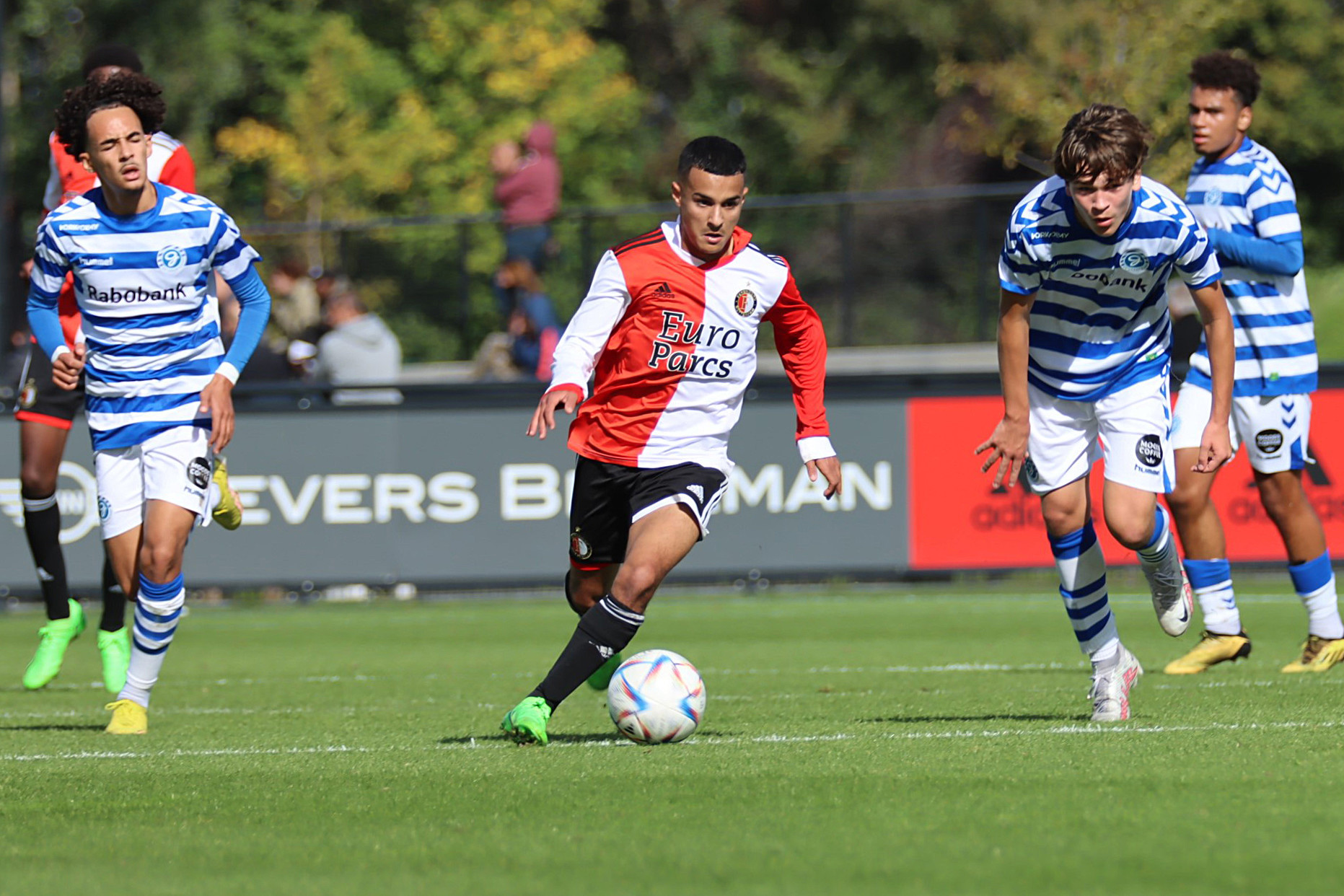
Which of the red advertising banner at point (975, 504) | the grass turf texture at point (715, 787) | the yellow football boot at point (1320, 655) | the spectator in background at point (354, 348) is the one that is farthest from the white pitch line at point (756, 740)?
the spectator in background at point (354, 348)

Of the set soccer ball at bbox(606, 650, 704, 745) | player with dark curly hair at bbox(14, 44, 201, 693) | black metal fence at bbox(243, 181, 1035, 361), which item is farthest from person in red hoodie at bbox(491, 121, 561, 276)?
soccer ball at bbox(606, 650, 704, 745)

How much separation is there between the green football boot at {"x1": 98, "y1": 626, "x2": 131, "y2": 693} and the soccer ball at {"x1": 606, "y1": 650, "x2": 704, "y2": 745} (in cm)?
313

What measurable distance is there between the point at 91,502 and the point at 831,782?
9.77m

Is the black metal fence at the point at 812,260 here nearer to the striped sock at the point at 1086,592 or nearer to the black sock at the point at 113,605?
the black sock at the point at 113,605

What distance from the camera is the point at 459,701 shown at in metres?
8.33

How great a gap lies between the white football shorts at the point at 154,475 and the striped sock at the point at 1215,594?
417 centimetres

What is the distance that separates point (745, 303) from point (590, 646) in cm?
131

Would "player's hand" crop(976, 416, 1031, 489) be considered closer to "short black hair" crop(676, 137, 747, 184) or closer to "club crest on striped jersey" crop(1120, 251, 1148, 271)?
"club crest on striped jersey" crop(1120, 251, 1148, 271)

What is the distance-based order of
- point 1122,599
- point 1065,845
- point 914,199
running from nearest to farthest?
point 1065,845 < point 1122,599 < point 914,199

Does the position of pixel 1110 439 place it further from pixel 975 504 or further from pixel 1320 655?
pixel 975 504

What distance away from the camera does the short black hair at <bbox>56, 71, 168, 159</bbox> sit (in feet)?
23.3

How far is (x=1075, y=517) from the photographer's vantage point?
6664 millimetres

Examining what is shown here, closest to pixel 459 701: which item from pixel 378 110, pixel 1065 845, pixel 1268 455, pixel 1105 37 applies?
pixel 1268 455

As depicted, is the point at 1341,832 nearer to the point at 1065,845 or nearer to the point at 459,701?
the point at 1065,845
